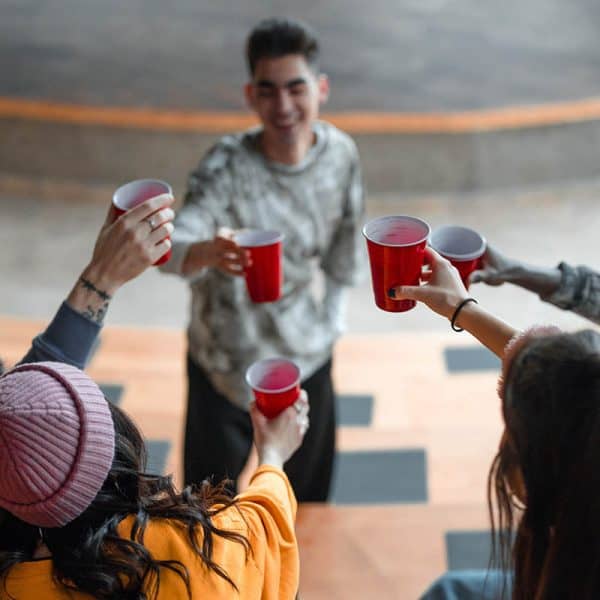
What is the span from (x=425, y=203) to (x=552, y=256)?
82 cm

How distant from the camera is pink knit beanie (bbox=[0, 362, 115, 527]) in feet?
4.24

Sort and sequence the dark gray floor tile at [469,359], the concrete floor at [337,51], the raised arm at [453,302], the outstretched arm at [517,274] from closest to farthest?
the raised arm at [453,302], the outstretched arm at [517,274], the dark gray floor tile at [469,359], the concrete floor at [337,51]

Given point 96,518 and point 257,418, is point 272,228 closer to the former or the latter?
point 257,418

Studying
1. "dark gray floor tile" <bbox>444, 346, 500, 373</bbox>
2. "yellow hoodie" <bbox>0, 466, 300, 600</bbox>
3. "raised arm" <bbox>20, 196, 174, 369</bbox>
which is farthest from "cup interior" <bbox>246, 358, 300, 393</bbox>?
"dark gray floor tile" <bbox>444, 346, 500, 373</bbox>

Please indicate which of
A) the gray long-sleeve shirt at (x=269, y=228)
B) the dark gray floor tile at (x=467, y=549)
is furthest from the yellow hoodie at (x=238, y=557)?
the dark gray floor tile at (x=467, y=549)

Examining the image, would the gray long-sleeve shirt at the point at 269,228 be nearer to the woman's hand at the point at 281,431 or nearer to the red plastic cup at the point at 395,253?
the woman's hand at the point at 281,431

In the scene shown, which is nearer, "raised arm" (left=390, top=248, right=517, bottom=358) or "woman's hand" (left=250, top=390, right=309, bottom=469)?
"raised arm" (left=390, top=248, right=517, bottom=358)

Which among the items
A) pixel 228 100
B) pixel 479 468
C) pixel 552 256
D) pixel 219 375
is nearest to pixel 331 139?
pixel 219 375

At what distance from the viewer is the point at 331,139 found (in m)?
2.54

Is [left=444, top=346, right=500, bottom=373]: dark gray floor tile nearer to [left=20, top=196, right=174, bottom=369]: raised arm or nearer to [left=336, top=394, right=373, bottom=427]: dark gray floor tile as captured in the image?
[left=336, top=394, right=373, bottom=427]: dark gray floor tile

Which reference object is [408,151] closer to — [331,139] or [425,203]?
[425,203]

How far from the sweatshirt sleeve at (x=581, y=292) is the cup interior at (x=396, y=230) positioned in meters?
0.50

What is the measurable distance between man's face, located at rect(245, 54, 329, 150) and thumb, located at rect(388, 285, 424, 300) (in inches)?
35.2

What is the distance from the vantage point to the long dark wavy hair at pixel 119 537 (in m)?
1.33
